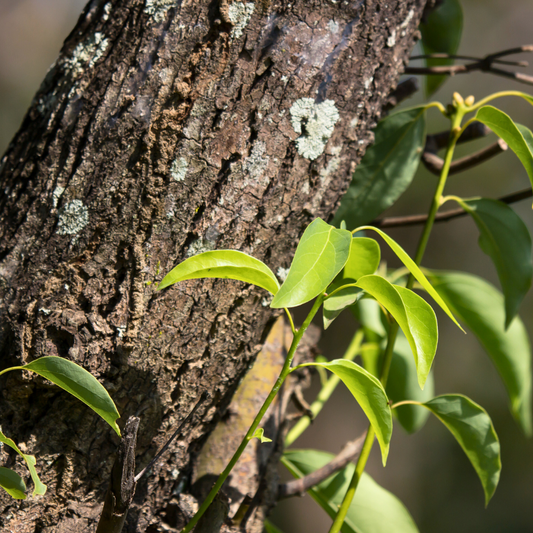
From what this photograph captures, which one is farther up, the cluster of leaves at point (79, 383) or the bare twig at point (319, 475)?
the cluster of leaves at point (79, 383)

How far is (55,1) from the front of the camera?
107 inches

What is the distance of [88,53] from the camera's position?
0.36 m

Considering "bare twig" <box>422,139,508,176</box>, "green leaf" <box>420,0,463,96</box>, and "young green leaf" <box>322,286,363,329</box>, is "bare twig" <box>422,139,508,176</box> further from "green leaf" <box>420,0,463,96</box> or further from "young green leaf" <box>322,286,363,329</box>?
"young green leaf" <box>322,286,363,329</box>

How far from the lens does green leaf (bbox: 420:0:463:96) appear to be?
0.60 meters

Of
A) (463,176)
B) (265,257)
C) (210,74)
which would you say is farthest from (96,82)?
(463,176)

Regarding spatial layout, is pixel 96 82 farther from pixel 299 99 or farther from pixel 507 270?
pixel 507 270

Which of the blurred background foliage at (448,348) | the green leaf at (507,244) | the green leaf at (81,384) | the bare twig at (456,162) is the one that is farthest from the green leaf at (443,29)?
the blurred background foliage at (448,348)

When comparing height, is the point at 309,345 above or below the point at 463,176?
below

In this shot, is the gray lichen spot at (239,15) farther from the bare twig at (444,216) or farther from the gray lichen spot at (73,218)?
the bare twig at (444,216)

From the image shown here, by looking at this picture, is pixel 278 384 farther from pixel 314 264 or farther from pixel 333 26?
pixel 333 26

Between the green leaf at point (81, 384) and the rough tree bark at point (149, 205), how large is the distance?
0.17 feet

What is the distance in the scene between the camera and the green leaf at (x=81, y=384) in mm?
268

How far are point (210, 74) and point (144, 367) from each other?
9.3 inches

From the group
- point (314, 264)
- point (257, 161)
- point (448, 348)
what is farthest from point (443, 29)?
point (448, 348)
